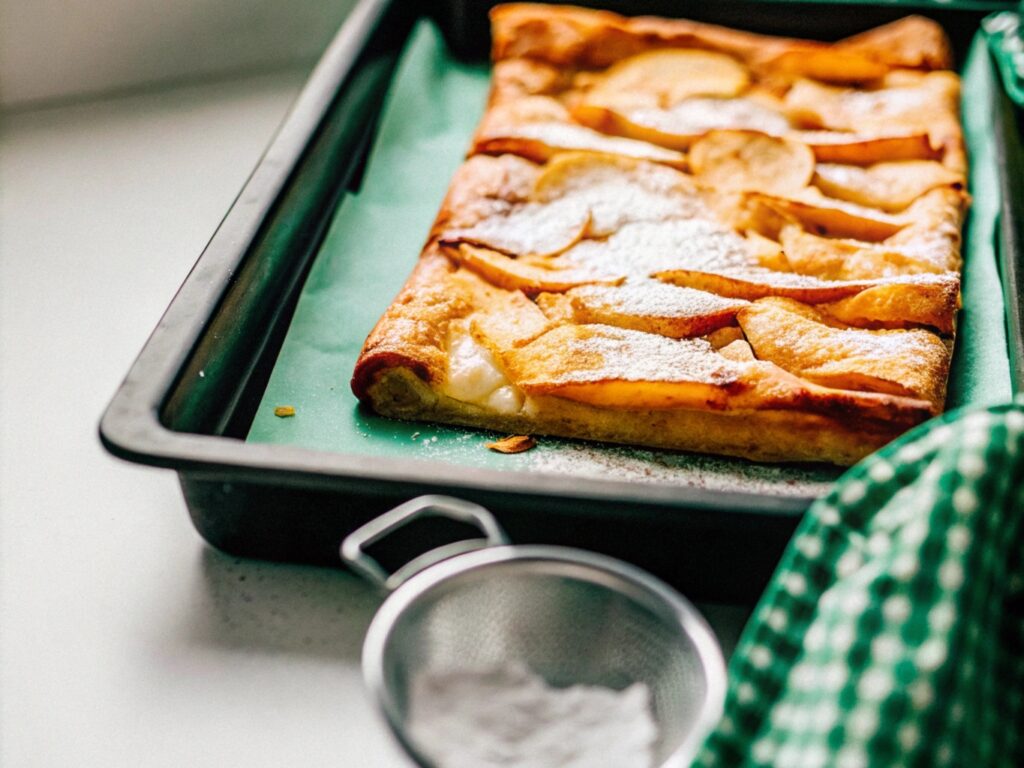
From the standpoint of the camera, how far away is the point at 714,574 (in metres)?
1.01

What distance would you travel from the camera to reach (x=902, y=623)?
28.5 inches

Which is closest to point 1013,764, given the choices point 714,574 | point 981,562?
point 981,562

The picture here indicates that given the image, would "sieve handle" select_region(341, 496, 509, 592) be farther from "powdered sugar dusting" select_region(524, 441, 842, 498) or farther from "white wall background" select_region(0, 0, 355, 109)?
"white wall background" select_region(0, 0, 355, 109)

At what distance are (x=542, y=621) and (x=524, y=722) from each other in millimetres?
86

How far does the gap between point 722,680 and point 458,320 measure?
2.09 feet

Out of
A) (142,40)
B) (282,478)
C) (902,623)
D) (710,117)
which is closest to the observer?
(902,623)

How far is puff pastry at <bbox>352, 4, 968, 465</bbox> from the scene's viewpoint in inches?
46.4

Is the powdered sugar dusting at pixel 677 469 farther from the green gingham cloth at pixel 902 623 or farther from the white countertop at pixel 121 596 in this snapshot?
the green gingham cloth at pixel 902 623

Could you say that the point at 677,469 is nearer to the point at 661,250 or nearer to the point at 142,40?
the point at 661,250

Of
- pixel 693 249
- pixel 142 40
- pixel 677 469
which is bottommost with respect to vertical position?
pixel 677 469

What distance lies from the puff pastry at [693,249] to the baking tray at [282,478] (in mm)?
164

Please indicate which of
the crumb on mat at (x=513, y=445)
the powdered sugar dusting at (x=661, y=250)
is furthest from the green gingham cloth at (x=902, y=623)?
the powdered sugar dusting at (x=661, y=250)

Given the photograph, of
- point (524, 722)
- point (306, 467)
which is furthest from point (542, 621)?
point (306, 467)

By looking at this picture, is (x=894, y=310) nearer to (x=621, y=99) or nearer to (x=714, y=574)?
(x=714, y=574)
